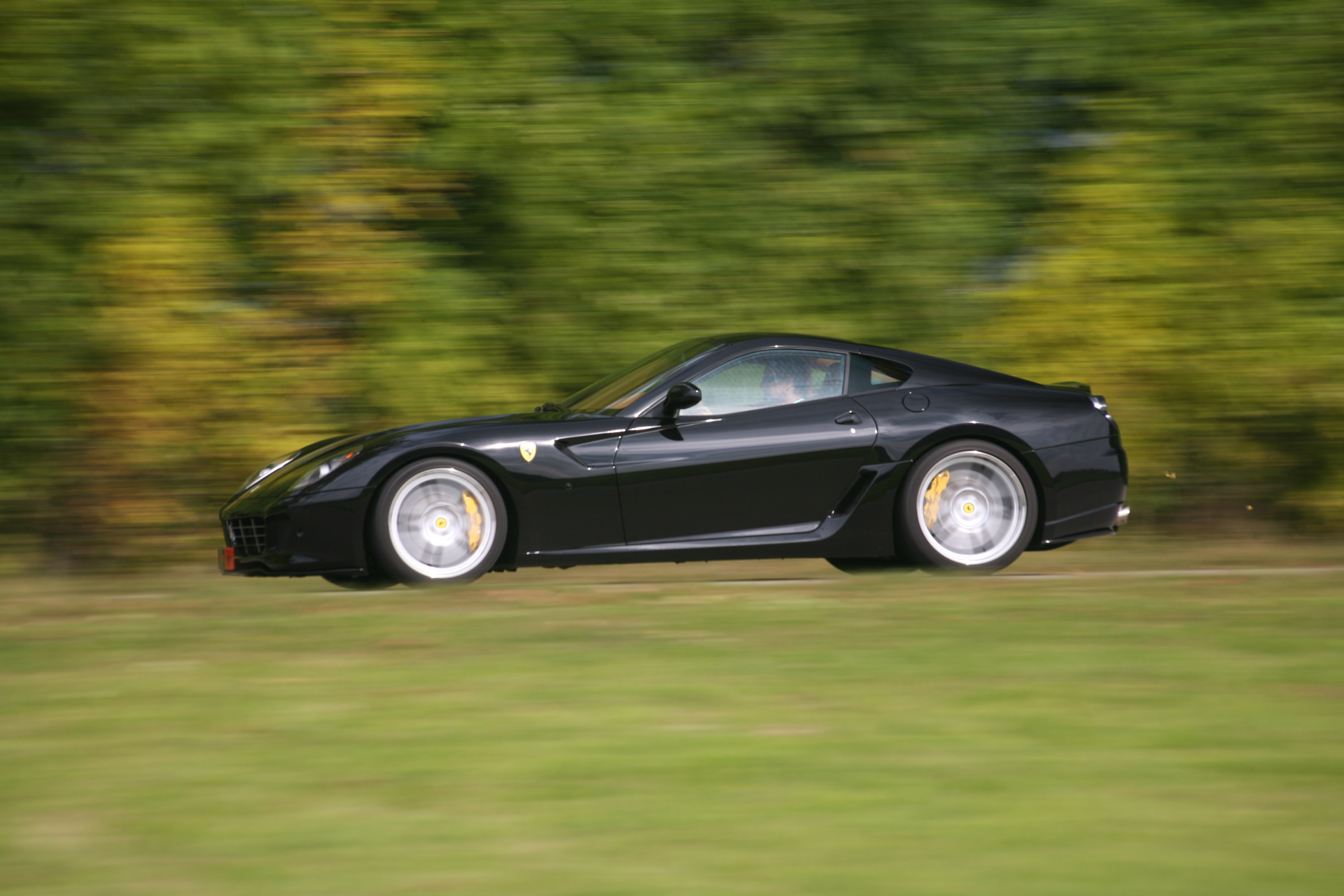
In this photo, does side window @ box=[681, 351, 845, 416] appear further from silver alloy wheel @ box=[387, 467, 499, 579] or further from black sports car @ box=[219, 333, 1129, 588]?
silver alloy wheel @ box=[387, 467, 499, 579]

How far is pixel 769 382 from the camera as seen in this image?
7.19m

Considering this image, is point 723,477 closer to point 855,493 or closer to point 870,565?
point 855,493

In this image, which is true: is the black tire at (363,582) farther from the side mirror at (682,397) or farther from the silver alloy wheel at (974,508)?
the silver alloy wheel at (974,508)

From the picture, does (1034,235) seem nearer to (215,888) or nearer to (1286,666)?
(1286,666)

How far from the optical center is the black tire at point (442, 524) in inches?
265

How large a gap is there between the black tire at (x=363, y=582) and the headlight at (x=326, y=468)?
429 mm

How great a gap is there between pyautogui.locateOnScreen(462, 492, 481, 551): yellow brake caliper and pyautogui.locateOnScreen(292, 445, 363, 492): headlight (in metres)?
0.54

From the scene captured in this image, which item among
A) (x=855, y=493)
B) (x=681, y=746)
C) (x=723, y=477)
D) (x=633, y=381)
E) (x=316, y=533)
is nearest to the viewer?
(x=681, y=746)

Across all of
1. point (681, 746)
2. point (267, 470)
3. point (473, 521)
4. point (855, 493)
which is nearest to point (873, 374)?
point (855, 493)

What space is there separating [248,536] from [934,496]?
3281 mm

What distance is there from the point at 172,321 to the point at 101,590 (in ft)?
5.63

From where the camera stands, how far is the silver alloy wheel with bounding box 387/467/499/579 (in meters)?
6.77

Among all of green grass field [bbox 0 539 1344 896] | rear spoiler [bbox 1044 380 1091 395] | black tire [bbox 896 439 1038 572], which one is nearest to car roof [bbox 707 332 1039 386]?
rear spoiler [bbox 1044 380 1091 395]

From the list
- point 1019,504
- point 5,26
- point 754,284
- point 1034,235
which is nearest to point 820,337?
point 1019,504
